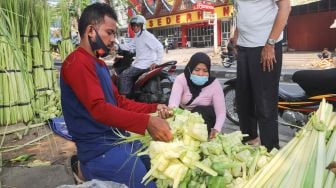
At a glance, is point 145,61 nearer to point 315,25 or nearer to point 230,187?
point 230,187

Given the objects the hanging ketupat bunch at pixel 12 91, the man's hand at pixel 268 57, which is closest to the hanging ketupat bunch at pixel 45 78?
the hanging ketupat bunch at pixel 12 91

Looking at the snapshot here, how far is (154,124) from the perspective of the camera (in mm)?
1779

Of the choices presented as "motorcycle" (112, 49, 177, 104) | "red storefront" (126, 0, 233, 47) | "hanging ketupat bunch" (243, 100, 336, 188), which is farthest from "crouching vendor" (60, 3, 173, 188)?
"red storefront" (126, 0, 233, 47)

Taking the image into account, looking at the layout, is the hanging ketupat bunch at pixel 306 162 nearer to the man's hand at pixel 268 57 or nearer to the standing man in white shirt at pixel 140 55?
the man's hand at pixel 268 57

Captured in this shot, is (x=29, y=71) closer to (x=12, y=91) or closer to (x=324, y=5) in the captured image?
(x=12, y=91)

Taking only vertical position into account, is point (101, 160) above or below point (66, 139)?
above

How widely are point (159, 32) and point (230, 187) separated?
32352 millimetres

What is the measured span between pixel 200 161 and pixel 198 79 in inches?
74.5

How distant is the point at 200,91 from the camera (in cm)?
357

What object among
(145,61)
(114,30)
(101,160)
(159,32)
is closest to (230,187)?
(101,160)

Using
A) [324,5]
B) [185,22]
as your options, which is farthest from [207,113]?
[185,22]

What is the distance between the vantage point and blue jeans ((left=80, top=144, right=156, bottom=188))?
2.00 meters

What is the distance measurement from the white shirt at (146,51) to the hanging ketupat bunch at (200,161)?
15.2 feet

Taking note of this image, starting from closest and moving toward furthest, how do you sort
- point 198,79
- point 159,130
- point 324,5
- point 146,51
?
1. point 159,130
2. point 198,79
3. point 146,51
4. point 324,5
